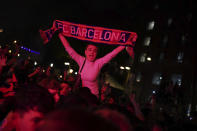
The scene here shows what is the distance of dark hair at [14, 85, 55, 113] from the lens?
6.89 ft

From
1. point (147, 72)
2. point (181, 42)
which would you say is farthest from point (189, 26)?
point (147, 72)

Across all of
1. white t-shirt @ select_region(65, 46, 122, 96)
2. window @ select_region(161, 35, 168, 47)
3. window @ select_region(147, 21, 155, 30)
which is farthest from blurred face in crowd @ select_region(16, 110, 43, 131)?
window @ select_region(147, 21, 155, 30)

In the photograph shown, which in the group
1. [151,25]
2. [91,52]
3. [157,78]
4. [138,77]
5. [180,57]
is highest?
[151,25]

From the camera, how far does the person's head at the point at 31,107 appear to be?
2086 millimetres

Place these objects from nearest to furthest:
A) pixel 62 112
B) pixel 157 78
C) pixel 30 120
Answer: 1. pixel 62 112
2. pixel 30 120
3. pixel 157 78

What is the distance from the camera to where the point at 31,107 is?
2090 millimetres

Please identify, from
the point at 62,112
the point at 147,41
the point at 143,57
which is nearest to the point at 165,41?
the point at 147,41

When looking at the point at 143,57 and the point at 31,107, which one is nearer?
the point at 31,107

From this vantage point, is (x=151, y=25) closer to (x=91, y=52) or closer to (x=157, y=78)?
(x=157, y=78)

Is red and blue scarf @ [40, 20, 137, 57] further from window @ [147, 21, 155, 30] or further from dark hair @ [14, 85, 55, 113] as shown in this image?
window @ [147, 21, 155, 30]

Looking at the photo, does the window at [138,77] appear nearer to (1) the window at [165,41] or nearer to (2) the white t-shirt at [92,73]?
(1) the window at [165,41]

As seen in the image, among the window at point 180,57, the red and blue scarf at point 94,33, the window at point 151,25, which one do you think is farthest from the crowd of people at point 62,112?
the window at point 151,25

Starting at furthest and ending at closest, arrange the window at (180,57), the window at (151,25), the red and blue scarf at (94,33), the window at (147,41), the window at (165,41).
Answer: the window at (151,25) < the window at (147,41) < the window at (165,41) < the window at (180,57) < the red and blue scarf at (94,33)

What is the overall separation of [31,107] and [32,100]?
65 millimetres
